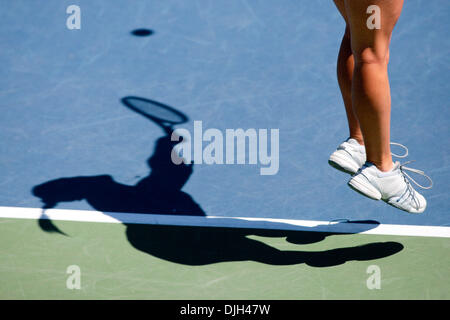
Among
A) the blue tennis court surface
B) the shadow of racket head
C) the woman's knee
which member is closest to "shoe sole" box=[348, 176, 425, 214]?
the woman's knee

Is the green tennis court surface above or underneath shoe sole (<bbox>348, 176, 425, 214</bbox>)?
underneath

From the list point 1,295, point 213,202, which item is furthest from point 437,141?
point 1,295

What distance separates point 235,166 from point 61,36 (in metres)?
2.28

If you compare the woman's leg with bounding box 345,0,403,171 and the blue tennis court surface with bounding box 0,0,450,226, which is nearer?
the woman's leg with bounding box 345,0,403,171

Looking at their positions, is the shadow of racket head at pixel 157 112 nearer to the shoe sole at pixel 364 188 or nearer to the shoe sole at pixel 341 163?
the shoe sole at pixel 341 163

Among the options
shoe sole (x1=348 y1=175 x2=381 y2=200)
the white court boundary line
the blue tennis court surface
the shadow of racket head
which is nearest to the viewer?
shoe sole (x1=348 y1=175 x2=381 y2=200)

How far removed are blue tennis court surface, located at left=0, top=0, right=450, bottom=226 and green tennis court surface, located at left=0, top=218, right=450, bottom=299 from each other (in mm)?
296

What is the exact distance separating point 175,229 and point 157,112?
1278 mm

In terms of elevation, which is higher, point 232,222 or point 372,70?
point 372,70

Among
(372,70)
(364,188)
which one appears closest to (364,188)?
(364,188)

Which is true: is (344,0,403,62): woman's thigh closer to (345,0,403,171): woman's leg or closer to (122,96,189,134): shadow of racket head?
(345,0,403,171): woman's leg

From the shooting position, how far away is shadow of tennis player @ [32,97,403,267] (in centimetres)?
329

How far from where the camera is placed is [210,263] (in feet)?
10.5

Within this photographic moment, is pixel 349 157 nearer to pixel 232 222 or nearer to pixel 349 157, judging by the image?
pixel 349 157
